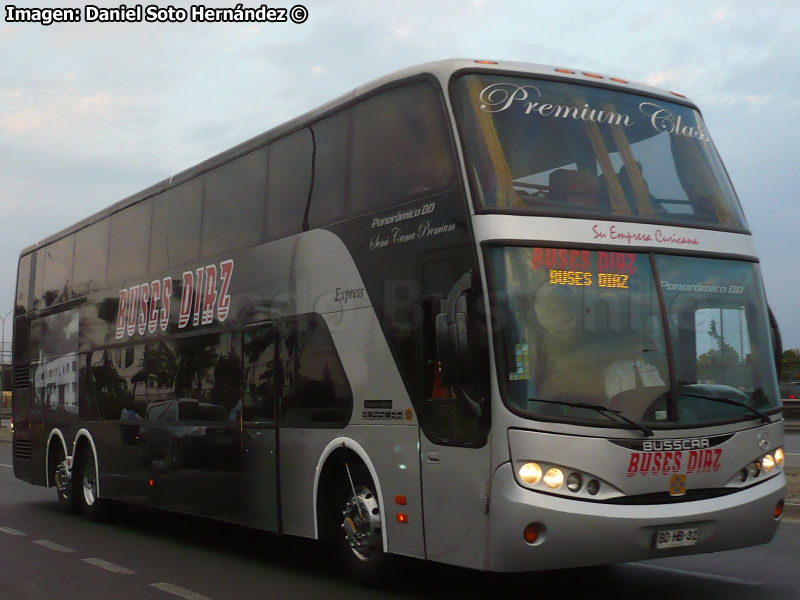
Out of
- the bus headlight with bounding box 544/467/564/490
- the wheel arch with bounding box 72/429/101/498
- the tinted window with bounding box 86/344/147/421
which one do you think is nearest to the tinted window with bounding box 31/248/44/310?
the wheel arch with bounding box 72/429/101/498

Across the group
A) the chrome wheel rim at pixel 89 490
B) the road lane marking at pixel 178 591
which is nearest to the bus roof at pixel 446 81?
the road lane marking at pixel 178 591

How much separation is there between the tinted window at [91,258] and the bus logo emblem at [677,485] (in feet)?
32.3

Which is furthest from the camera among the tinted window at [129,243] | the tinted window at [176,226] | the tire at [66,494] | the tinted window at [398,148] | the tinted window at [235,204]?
the tire at [66,494]

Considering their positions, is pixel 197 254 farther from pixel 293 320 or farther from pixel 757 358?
pixel 757 358

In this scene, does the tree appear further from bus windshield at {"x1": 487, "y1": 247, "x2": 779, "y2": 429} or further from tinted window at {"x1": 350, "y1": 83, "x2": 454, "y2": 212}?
tinted window at {"x1": 350, "y1": 83, "x2": 454, "y2": 212}

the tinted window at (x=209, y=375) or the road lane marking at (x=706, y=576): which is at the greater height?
the tinted window at (x=209, y=375)

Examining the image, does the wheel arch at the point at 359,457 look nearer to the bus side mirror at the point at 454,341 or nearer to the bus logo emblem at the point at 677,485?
the bus side mirror at the point at 454,341

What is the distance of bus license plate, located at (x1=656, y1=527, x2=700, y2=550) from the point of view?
7.61 meters

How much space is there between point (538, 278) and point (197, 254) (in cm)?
583

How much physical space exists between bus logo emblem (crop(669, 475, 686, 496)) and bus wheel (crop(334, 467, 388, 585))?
2.44 m

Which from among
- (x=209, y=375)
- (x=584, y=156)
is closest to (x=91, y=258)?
(x=209, y=375)

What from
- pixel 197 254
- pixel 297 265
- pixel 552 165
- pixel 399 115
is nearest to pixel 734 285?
pixel 552 165

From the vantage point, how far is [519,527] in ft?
24.4

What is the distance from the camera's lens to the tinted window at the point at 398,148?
8656mm
